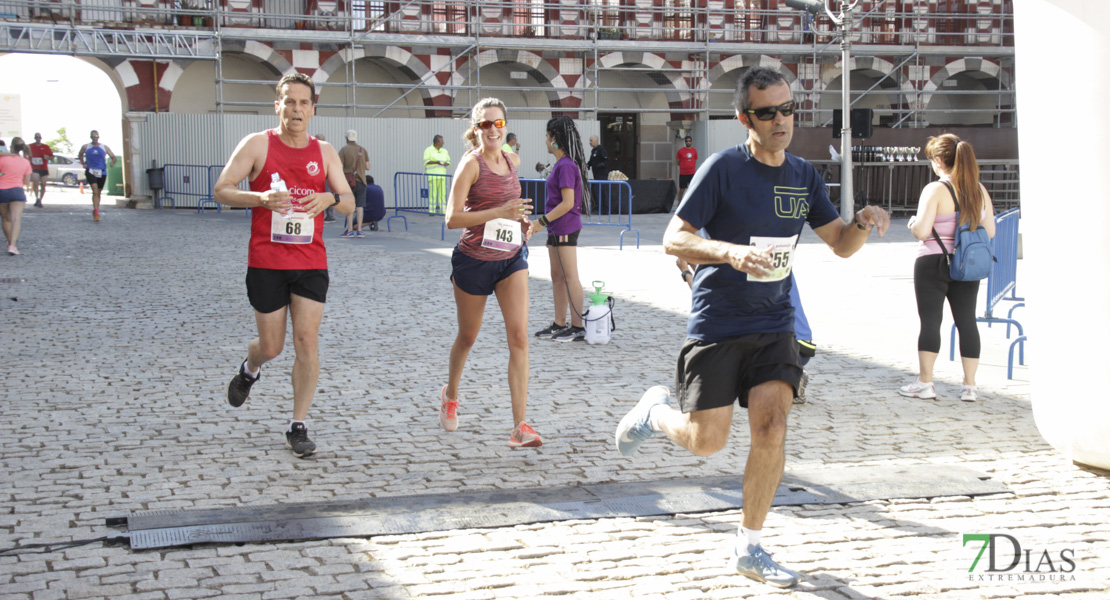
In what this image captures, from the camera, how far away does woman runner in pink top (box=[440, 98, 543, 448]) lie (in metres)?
5.79

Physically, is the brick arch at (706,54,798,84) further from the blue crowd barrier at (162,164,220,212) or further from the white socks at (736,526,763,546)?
the white socks at (736,526,763,546)

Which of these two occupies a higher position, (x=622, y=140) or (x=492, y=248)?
(x=622, y=140)

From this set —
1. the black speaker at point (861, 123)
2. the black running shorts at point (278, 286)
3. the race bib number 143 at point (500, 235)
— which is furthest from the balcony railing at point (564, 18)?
the black running shorts at point (278, 286)

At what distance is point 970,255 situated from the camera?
6930 mm

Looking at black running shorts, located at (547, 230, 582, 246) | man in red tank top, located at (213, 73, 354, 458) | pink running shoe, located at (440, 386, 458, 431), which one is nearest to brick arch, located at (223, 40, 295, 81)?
black running shorts, located at (547, 230, 582, 246)

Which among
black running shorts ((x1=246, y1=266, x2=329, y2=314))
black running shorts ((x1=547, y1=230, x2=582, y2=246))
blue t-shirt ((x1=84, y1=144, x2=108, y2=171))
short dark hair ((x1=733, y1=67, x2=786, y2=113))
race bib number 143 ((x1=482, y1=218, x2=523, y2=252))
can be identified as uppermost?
blue t-shirt ((x1=84, y1=144, x2=108, y2=171))

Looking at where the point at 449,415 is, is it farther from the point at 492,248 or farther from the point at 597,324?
the point at 597,324

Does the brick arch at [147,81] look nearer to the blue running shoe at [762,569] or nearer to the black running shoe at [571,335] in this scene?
the black running shoe at [571,335]

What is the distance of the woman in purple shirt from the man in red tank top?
3.06 meters

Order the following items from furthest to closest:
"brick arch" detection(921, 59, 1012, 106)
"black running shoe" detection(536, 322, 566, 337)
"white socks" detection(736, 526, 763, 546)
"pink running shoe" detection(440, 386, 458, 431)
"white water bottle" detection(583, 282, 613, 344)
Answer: "brick arch" detection(921, 59, 1012, 106), "black running shoe" detection(536, 322, 566, 337), "white water bottle" detection(583, 282, 613, 344), "pink running shoe" detection(440, 386, 458, 431), "white socks" detection(736, 526, 763, 546)

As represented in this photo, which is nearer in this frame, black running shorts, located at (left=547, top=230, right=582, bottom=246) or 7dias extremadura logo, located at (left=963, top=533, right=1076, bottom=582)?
7dias extremadura logo, located at (left=963, top=533, right=1076, bottom=582)

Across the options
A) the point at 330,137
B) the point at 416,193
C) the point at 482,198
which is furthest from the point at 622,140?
the point at 482,198

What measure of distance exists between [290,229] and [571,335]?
164 inches

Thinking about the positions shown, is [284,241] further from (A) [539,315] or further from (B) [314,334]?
(A) [539,315]
